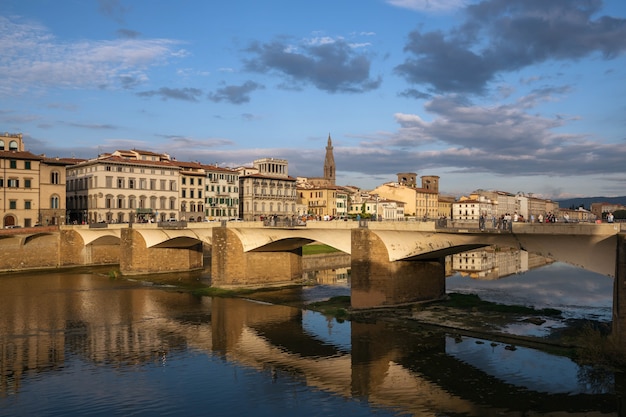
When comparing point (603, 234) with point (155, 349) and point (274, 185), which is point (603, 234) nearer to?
point (155, 349)

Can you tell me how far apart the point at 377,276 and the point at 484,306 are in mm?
6978

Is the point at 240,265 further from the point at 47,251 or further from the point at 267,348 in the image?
the point at 47,251

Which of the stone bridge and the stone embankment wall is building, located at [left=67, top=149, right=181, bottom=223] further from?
the stone bridge

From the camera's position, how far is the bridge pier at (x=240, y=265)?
150 ft

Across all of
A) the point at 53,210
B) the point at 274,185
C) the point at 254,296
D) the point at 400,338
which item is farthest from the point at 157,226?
the point at 274,185

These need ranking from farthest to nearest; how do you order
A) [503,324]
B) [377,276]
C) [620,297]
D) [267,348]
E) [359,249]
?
[359,249] → [377,276] → [503,324] → [267,348] → [620,297]

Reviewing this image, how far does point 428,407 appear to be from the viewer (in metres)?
18.7

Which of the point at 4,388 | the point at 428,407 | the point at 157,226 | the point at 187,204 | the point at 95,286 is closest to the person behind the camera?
the point at 428,407

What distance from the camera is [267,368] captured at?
77.3 ft

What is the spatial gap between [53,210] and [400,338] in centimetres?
5773

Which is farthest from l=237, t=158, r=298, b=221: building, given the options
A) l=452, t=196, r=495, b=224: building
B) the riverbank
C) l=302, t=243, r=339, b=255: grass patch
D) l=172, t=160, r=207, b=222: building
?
l=452, t=196, r=495, b=224: building

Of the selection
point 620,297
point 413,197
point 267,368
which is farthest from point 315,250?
point 413,197

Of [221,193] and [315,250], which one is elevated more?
[221,193]

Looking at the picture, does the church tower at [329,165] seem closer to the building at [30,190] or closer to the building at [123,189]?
the building at [123,189]
